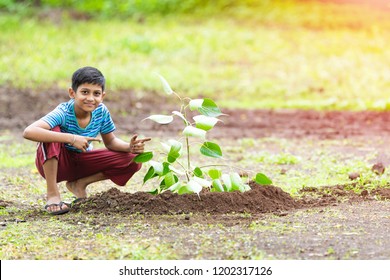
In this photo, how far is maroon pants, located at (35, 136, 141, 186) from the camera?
641 cm

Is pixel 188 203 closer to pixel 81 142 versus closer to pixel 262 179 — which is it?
pixel 262 179

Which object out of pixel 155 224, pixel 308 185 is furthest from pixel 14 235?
pixel 308 185

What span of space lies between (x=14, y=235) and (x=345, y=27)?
1411 cm

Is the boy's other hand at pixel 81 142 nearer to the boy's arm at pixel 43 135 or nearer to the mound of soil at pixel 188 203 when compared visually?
the boy's arm at pixel 43 135

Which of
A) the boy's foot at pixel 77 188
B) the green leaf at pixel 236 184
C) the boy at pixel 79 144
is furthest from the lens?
the boy's foot at pixel 77 188

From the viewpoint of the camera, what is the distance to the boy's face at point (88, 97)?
6.11 metres

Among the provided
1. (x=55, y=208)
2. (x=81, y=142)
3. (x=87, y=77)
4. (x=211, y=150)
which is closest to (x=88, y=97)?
(x=87, y=77)

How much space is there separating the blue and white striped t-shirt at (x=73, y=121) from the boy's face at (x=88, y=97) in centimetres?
11

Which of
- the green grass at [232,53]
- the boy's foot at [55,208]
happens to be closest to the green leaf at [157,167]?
the boy's foot at [55,208]

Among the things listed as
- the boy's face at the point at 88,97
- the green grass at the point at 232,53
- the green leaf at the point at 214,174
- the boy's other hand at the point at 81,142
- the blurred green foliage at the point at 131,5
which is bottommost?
the green leaf at the point at 214,174

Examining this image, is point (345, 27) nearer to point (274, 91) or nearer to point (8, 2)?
point (274, 91)

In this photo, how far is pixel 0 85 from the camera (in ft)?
42.8

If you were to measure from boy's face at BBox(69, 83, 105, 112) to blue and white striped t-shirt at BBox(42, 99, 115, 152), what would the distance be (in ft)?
0.37

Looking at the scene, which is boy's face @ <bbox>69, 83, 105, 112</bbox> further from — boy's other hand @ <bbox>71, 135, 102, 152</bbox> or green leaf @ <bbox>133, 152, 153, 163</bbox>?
green leaf @ <bbox>133, 152, 153, 163</bbox>
